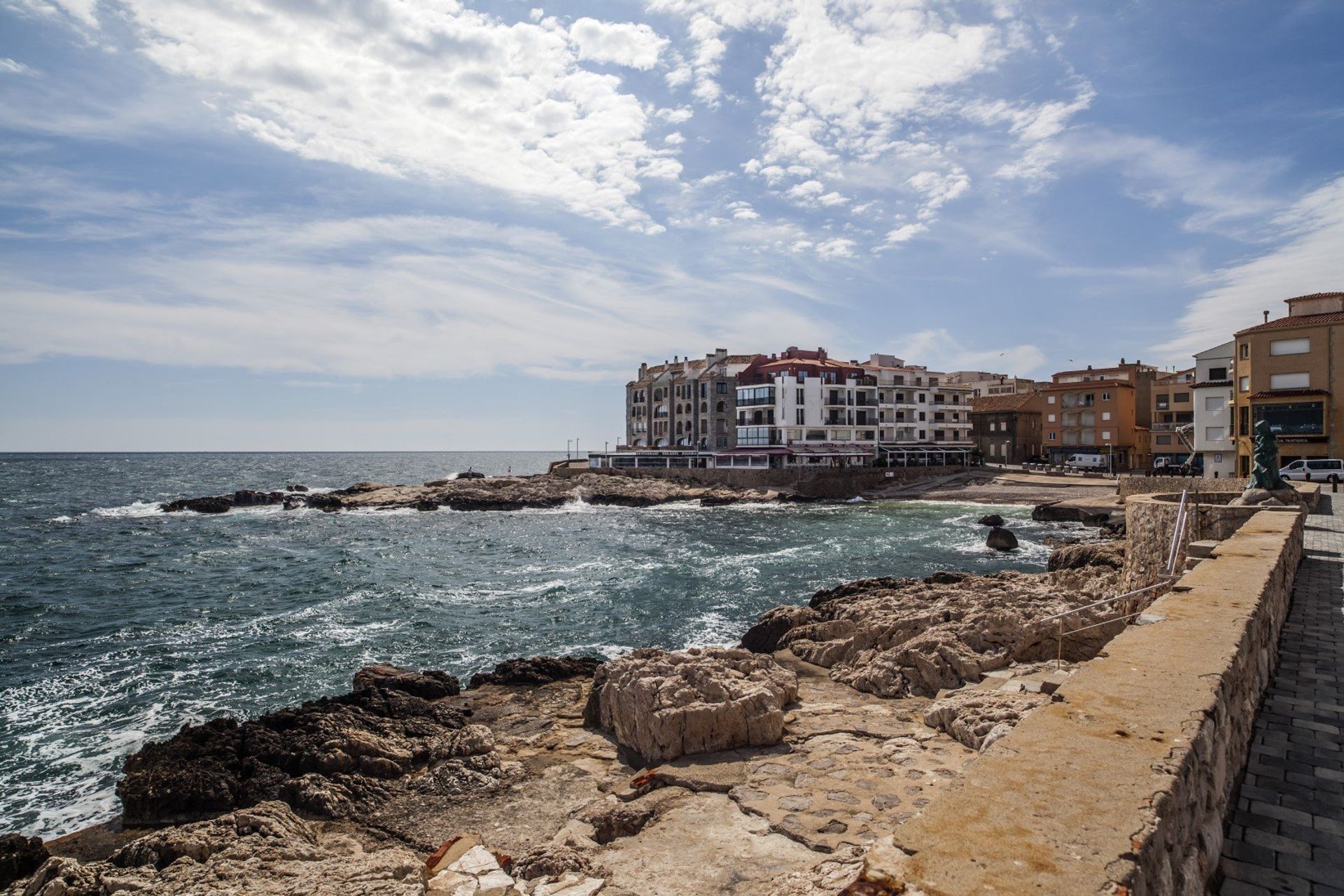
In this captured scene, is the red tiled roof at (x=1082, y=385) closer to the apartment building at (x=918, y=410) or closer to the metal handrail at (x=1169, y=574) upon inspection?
the apartment building at (x=918, y=410)

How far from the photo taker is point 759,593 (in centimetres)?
2919

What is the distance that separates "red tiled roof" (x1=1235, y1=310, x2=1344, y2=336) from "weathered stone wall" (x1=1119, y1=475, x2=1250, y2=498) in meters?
13.9

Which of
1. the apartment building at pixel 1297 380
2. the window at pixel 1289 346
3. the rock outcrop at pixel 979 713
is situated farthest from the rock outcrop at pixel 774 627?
the window at pixel 1289 346

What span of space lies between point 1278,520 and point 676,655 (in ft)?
40.3

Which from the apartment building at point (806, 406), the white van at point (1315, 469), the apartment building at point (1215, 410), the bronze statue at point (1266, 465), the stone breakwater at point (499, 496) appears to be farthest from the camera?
the apartment building at point (806, 406)

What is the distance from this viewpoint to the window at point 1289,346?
4600cm

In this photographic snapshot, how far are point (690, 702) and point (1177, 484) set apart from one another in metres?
35.5

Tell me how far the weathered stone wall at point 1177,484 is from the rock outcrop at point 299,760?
27.0 meters

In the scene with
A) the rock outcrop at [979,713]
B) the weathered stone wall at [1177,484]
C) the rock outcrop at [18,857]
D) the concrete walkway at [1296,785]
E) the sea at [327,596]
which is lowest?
the sea at [327,596]

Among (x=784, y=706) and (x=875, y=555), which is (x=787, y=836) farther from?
(x=875, y=555)

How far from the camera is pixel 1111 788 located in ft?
12.8

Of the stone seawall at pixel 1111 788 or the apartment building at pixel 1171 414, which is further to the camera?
the apartment building at pixel 1171 414

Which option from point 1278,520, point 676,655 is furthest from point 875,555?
point 676,655

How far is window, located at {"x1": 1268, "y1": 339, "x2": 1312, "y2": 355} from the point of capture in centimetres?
4600
